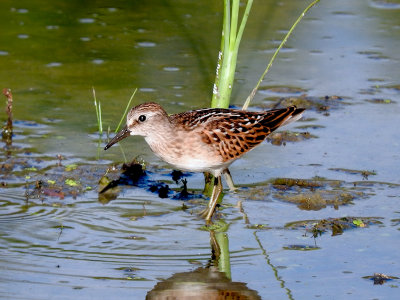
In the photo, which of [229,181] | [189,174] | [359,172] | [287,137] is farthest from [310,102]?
[229,181]

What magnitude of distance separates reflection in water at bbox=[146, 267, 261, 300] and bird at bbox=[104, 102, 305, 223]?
3.88 feet

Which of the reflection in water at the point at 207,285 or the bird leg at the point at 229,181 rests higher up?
the reflection in water at the point at 207,285

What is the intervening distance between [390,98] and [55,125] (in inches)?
168

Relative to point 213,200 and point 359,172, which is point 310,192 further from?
point 213,200

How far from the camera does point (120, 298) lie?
22.1 feet

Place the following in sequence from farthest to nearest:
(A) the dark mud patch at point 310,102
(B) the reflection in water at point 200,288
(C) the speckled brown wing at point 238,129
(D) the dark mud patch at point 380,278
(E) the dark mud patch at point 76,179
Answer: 1. (A) the dark mud patch at point 310,102
2. (E) the dark mud patch at point 76,179
3. (C) the speckled brown wing at point 238,129
4. (D) the dark mud patch at point 380,278
5. (B) the reflection in water at point 200,288

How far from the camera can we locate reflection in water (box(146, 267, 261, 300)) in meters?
6.89

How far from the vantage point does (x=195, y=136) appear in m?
8.52

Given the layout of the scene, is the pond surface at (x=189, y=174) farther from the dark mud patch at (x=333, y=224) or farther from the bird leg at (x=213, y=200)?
the bird leg at (x=213, y=200)

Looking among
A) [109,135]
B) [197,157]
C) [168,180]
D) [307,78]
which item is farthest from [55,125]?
[307,78]

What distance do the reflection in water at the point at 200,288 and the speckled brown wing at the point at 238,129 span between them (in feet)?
5.46

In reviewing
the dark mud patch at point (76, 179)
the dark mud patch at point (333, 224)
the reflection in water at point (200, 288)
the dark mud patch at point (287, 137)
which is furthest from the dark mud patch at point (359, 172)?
the reflection in water at point (200, 288)

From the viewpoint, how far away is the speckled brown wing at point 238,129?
862 centimetres

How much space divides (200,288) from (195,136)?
1891 mm
